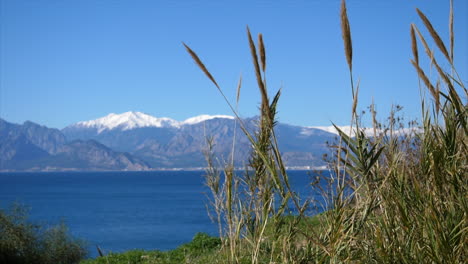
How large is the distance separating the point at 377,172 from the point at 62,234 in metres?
26.5

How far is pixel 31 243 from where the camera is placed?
24641 millimetres

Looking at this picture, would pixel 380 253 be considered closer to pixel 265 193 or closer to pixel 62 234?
pixel 265 193

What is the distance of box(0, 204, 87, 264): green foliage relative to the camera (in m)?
23.4

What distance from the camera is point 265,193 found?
274 centimetres

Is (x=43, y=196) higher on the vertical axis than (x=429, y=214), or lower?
lower

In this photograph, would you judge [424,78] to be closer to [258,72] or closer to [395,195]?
[395,195]

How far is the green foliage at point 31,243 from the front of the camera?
76.7ft

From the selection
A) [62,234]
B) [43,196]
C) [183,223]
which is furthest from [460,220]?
[43,196]

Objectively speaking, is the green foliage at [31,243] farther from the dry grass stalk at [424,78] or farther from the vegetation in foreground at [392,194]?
the dry grass stalk at [424,78]

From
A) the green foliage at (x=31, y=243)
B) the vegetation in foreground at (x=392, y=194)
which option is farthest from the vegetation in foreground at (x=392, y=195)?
the green foliage at (x=31, y=243)

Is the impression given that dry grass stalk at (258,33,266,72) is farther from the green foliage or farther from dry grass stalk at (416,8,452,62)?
the green foliage

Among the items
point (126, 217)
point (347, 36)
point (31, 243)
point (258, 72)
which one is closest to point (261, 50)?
point (258, 72)

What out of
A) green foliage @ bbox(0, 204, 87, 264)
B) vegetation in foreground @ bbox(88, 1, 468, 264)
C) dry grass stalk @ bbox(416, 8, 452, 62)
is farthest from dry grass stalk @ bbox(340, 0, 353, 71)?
green foliage @ bbox(0, 204, 87, 264)

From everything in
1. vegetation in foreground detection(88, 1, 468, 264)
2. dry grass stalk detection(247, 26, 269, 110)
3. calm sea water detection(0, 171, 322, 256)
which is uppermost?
dry grass stalk detection(247, 26, 269, 110)
